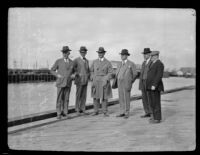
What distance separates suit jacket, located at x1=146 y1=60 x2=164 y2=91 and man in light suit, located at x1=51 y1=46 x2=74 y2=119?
1.65 m

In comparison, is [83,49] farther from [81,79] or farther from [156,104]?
[156,104]

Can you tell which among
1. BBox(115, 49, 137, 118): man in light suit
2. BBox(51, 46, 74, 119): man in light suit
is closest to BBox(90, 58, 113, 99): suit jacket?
BBox(115, 49, 137, 118): man in light suit

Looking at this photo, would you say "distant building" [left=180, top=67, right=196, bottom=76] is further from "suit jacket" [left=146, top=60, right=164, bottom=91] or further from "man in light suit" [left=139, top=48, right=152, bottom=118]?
"man in light suit" [left=139, top=48, right=152, bottom=118]

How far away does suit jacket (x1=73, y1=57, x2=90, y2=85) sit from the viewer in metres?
11.6

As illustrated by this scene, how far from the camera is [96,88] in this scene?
11.9 m

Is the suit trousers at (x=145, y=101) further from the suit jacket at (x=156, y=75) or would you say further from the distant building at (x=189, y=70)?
the distant building at (x=189, y=70)

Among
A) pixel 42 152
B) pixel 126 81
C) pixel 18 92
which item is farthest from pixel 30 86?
pixel 126 81

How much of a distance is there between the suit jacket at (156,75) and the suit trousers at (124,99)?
0.65m

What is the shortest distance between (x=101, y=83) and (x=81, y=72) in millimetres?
492

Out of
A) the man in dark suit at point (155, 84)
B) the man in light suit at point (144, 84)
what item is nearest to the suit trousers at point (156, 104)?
the man in dark suit at point (155, 84)

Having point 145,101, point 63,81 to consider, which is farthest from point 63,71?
point 145,101

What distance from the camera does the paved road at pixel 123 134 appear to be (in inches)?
380

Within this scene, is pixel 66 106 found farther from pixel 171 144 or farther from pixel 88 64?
pixel 171 144
